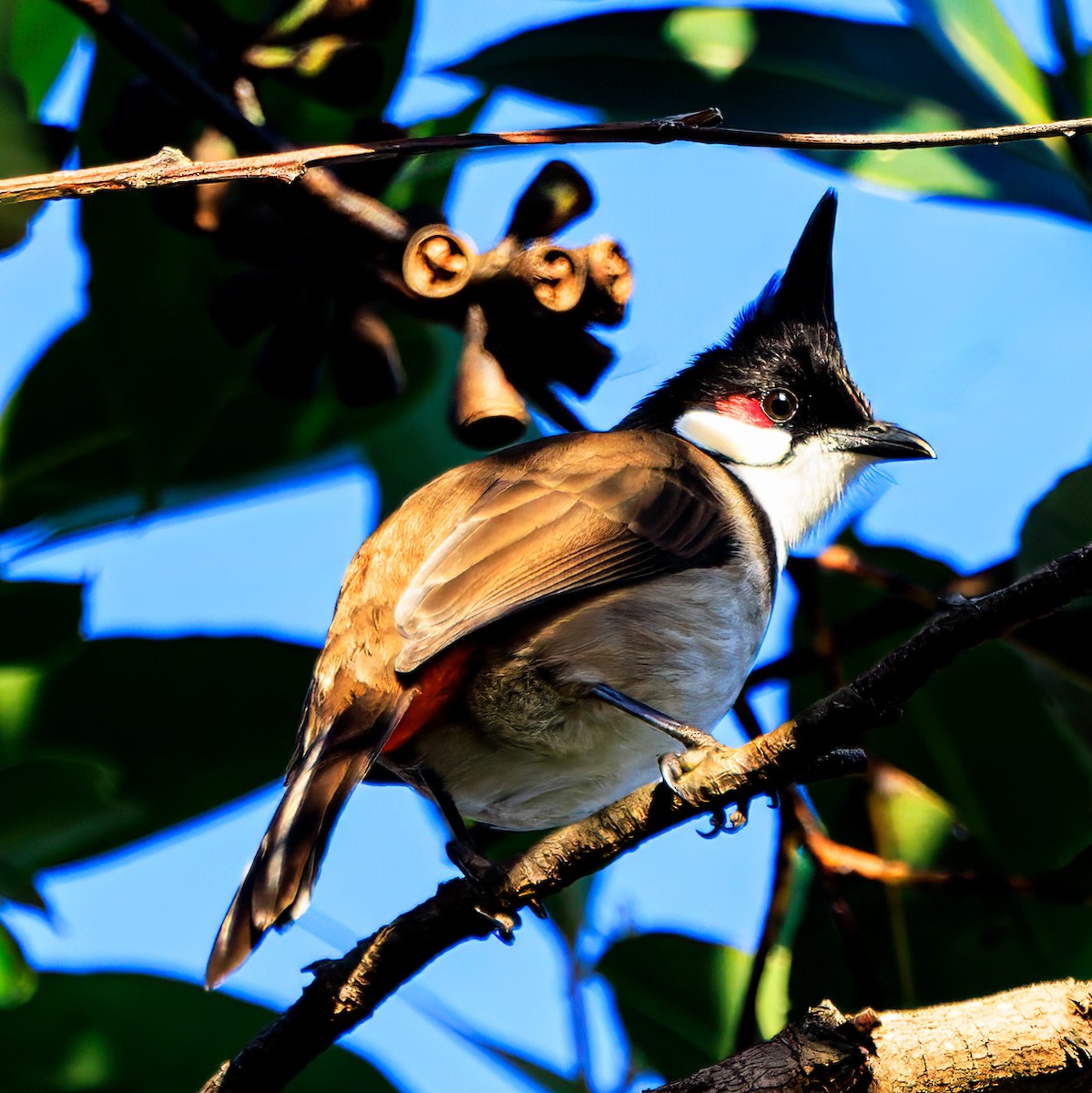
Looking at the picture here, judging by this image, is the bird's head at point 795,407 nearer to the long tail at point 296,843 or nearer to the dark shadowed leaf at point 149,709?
the dark shadowed leaf at point 149,709

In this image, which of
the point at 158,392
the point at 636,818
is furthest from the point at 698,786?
the point at 158,392

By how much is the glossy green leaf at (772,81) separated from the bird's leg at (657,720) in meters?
A: 1.23

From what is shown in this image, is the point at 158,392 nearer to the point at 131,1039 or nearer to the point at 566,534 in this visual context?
the point at 566,534

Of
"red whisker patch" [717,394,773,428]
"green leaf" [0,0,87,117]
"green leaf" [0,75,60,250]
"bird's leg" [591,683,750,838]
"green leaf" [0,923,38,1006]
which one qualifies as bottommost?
"green leaf" [0,923,38,1006]

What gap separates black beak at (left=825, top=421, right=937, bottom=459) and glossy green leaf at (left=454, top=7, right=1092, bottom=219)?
454mm

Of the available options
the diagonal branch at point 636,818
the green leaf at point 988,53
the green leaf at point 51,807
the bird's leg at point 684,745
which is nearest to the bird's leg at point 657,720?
the bird's leg at point 684,745

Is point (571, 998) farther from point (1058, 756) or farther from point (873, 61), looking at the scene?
point (873, 61)

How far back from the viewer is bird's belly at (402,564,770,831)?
1.91 meters

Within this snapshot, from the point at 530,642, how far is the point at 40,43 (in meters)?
1.71

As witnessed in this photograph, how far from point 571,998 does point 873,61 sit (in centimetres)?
190

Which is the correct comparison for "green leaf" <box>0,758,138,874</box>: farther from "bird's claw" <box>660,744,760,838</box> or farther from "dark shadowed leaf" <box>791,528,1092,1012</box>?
"dark shadowed leaf" <box>791,528,1092,1012</box>

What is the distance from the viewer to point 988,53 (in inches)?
105

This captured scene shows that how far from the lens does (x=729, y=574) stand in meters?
2.17

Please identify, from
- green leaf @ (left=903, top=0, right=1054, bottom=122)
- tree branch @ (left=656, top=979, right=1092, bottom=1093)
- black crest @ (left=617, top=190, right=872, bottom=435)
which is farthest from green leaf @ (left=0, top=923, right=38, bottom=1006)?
green leaf @ (left=903, top=0, right=1054, bottom=122)
